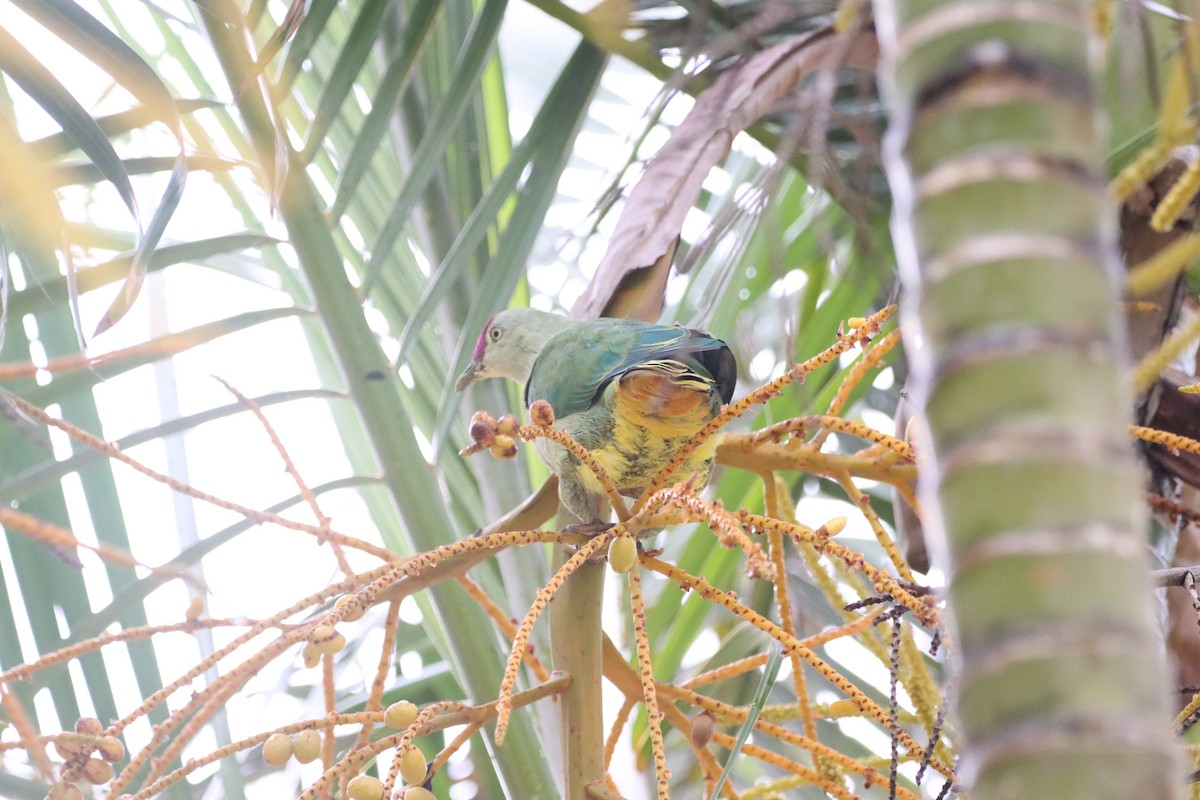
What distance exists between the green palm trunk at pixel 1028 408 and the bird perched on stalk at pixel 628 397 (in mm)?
772

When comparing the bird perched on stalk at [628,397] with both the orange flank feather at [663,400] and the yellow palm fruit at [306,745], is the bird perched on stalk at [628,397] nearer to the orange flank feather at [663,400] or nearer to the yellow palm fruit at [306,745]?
the orange flank feather at [663,400]

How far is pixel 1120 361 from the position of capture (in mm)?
328

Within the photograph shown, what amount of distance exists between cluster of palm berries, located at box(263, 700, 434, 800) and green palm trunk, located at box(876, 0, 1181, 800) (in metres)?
0.60

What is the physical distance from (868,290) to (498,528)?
644 mm

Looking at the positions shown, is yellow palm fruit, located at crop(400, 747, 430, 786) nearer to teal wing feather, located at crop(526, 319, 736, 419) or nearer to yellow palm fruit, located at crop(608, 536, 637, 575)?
yellow palm fruit, located at crop(608, 536, 637, 575)

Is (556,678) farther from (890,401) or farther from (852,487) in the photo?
(890,401)

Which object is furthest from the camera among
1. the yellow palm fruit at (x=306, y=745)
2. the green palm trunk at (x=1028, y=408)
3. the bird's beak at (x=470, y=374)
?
the bird's beak at (x=470, y=374)

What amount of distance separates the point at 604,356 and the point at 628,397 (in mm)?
120

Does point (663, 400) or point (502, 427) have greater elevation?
point (663, 400)

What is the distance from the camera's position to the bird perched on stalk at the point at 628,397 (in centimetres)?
121

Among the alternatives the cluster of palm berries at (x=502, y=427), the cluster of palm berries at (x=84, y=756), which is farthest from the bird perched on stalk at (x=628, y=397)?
the cluster of palm berries at (x=84, y=756)

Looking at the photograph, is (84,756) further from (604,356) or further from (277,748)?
(604,356)

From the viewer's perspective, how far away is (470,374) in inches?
66.6

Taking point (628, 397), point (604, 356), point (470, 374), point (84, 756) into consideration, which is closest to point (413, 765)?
point (84, 756)
